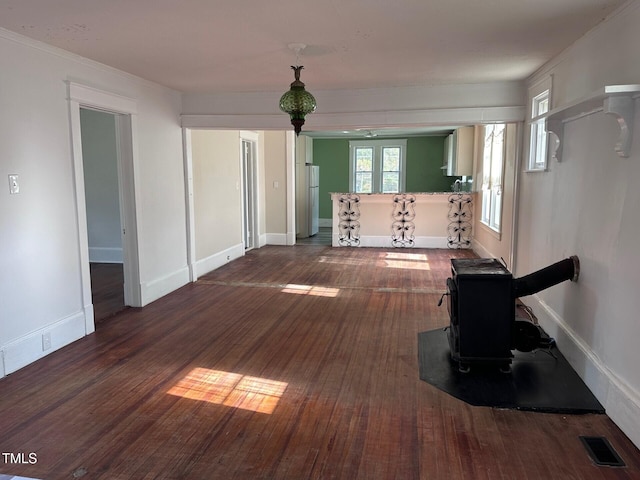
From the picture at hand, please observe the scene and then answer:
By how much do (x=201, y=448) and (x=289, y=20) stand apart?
2.53 m

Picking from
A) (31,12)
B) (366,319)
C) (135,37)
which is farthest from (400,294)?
(31,12)

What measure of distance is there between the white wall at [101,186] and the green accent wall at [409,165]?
6.21 m

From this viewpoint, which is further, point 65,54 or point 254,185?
point 254,185

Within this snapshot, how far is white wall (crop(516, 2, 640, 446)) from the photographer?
2.46 meters

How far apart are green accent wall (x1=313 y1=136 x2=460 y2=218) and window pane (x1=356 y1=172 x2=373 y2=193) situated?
0.96 feet

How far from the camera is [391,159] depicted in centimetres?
1190

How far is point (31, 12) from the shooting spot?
8.94ft

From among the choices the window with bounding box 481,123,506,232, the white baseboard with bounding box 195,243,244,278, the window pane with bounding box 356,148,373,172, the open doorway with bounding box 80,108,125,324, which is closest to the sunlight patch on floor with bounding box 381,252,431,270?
the window with bounding box 481,123,506,232

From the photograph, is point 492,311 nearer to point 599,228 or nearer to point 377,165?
point 599,228

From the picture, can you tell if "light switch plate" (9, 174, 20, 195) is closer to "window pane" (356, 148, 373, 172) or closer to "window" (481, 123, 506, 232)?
"window" (481, 123, 506, 232)

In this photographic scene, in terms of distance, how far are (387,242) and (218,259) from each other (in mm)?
3385

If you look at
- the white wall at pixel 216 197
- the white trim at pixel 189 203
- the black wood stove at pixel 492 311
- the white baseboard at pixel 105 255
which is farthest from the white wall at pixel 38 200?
the white baseboard at pixel 105 255

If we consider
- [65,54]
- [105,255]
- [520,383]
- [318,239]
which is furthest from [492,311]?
[318,239]

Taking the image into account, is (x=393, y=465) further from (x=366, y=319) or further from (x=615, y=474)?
(x=366, y=319)
